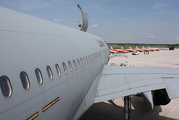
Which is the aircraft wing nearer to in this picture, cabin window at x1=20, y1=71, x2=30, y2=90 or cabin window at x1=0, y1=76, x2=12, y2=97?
cabin window at x1=20, y1=71, x2=30, y2=90

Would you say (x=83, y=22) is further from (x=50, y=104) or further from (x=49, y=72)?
(x=50, y=104)

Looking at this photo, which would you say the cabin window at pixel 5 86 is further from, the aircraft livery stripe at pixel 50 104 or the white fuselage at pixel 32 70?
the aircraft livery stripe at pixel 50 104

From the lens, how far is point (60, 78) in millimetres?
4523

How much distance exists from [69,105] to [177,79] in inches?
214

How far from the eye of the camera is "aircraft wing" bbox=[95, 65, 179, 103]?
702 centimetres

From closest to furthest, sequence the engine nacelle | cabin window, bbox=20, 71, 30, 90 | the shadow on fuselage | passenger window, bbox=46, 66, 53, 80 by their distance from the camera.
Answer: cabin window, bbox=20, 71, 30, 90, passenger window, bbox=46, 66, 53, 80, the engine nacelle, the shadow on fuselage

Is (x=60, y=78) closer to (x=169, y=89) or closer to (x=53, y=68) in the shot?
(x=53, y=68)

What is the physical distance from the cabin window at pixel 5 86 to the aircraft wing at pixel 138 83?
5076mm

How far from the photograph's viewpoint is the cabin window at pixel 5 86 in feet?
8.66

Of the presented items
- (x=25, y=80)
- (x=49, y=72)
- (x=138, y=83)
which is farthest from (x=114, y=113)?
(x=25, y=80)

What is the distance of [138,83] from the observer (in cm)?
769

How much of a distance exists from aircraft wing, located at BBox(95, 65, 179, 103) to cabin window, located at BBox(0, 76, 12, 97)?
508 cm

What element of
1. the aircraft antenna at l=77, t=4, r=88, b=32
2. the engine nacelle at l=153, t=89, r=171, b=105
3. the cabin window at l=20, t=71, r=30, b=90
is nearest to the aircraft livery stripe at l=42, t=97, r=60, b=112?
the cabin window at l=20, t=71, r=30, b=90

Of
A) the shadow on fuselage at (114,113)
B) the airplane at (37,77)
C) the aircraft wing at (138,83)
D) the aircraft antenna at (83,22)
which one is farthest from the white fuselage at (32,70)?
the aircraft antenna at (83,22)
